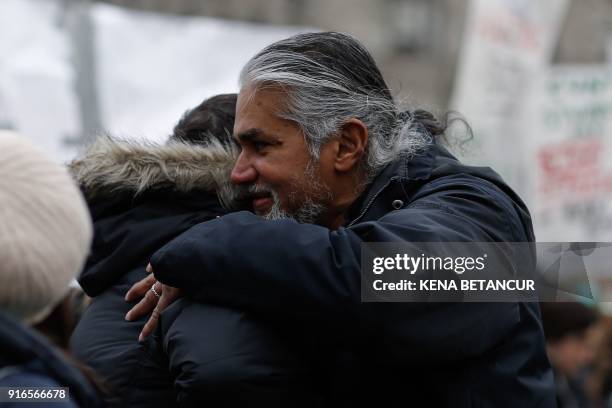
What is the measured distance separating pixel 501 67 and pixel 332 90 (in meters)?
4.96

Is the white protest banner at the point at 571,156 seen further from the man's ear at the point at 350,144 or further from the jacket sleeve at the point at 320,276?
the jacket sleeve at the point at 320,276

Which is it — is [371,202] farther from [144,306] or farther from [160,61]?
[160,61]

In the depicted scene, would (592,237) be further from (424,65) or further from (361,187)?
(424,65)

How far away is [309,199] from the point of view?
2.43 m

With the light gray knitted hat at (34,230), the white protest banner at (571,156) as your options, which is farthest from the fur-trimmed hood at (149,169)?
the white protest banner at (571,156)

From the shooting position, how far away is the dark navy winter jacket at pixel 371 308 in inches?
75.2

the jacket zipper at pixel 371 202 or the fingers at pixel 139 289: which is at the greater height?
the jacket zipper at pixel 371 202

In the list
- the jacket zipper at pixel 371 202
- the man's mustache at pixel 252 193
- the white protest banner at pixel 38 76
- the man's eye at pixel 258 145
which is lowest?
the white protest banner at pixel 38 76

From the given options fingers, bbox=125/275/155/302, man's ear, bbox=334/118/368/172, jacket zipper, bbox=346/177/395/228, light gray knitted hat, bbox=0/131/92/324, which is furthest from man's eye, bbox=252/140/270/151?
light gray knitted hat, bbox=0/131/92/324

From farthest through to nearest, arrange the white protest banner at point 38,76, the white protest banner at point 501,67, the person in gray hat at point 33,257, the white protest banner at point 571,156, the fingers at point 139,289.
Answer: the white protest banner at point 501,67 → the white protest banner at point 571,156 → the white protest banner at point 38,76 → the fingers at point 139,289 → the person in gray hat at point 33,257

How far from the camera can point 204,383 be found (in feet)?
6.19

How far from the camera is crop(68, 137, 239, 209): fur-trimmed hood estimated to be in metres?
2.34

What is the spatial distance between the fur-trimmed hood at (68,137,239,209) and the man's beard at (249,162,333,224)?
0.08 meters

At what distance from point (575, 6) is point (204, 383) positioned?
15008 millimetres
